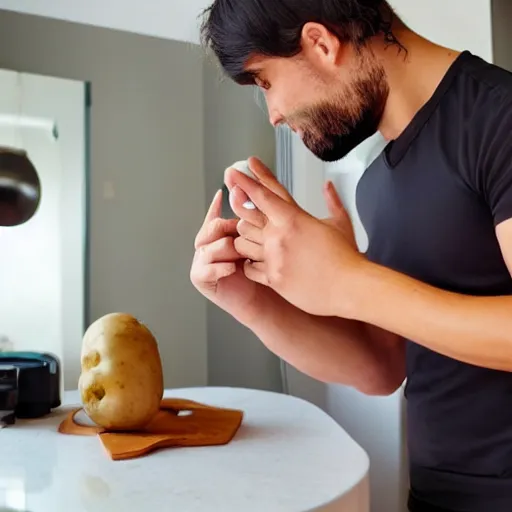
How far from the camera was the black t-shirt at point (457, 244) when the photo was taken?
0.57 m

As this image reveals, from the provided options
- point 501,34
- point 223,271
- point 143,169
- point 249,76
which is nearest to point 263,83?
point 249,76

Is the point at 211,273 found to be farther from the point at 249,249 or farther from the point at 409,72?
the point at 409,72

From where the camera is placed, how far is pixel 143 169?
5.45ft

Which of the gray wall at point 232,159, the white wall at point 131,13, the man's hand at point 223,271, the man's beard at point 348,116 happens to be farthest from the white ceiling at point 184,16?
the man's hand at point 223,271

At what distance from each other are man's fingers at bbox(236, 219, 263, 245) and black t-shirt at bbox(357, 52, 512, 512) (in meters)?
0.15

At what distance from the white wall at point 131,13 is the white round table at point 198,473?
1.03 metres

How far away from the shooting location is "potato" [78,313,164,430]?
82 cm

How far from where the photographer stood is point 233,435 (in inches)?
33.0

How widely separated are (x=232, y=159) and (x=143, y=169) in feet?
0.83

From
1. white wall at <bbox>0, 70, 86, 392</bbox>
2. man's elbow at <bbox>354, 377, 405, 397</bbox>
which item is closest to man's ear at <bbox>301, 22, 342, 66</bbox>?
man's elbow at <bbox>354, 377, 405, 397</bbox>

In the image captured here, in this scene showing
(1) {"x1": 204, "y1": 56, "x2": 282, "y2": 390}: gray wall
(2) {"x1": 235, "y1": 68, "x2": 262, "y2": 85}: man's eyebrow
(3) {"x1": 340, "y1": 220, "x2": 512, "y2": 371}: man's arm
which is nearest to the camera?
(3) {"x1": 340, "y1": 220, "x2": 512, "y2": 371}: man's arm

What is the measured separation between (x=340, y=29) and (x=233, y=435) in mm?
505

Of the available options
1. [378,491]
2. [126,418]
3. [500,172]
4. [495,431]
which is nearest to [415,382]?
[495,431]

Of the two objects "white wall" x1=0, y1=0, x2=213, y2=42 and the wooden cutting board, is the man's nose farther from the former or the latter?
"white wall" x1=0, y1=0, x2=213, y2=42
